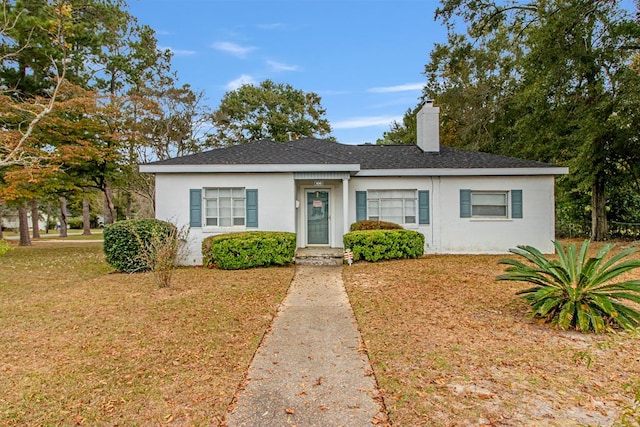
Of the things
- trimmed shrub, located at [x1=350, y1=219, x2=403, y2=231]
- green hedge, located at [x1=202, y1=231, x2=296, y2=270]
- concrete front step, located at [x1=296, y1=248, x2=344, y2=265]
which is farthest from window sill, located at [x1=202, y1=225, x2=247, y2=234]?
trimmed shrub, located at [x1=350, y1=219, x2=403, y2=231]

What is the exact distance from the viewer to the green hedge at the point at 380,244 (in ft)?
32.6

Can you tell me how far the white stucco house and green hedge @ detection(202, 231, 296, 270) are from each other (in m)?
1.05

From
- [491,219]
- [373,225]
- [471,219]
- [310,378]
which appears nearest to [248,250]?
[373,225]

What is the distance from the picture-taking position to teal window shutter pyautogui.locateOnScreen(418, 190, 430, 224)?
1148 centimetres

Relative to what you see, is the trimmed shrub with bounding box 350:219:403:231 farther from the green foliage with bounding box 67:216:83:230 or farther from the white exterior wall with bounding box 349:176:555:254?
the green foliage with bounding box 67:216:83:230

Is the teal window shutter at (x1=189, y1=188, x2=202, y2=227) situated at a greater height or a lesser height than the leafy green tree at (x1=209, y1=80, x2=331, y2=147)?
lesser

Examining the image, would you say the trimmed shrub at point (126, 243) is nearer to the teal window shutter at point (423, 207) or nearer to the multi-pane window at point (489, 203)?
the teal window shutter at point (423, 207)

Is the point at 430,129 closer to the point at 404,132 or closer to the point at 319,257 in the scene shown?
the point at 319,257

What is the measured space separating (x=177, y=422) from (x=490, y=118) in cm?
2083

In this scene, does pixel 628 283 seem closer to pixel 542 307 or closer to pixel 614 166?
pixel 542 307

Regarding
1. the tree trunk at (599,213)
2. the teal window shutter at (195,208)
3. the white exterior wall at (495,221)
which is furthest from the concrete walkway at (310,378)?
the tree trunk at (599,213)

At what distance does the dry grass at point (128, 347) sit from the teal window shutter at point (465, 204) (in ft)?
22.0

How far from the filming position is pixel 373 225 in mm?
10727

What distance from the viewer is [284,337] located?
462cm
